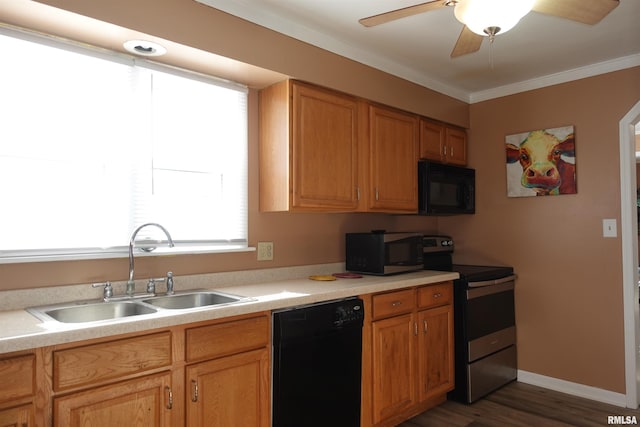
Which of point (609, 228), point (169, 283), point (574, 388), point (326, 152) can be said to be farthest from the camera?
point (574, 388)

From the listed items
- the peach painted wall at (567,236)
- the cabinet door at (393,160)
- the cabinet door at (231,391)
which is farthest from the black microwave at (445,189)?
the cabinet door at (231,391)

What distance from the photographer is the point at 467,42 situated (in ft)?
6.75

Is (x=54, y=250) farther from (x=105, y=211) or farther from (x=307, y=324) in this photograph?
(x=307, y=324)

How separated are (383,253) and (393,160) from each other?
2.19 feet

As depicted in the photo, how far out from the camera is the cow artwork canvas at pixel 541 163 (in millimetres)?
3287

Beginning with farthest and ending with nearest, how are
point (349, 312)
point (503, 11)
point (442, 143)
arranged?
1. point (442, 143)
2. point (349, 312)
3. point (503, 11)

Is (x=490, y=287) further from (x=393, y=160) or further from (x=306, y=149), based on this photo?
(x=306, y=149)

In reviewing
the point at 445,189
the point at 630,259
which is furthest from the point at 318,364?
the point at 630,259

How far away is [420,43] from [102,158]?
77.6 inches

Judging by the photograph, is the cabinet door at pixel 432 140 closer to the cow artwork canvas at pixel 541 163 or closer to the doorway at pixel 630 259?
the cow artwork canvas at pixel 541 163

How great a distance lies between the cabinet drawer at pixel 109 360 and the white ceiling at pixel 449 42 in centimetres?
154

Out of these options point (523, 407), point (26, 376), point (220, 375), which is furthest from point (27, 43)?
point (523, 407)

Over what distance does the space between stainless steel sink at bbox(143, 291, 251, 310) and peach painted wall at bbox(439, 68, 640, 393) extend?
240 cm

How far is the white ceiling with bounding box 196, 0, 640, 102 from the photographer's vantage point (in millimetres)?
2340
